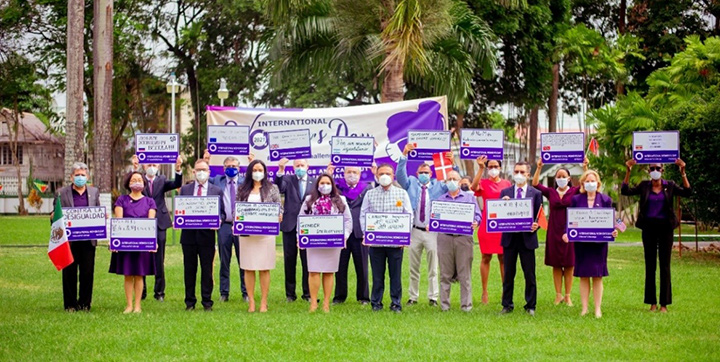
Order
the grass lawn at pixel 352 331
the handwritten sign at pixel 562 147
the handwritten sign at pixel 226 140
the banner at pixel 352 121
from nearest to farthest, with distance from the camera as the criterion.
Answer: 1. the grass lawn at pixel 352 331
2. the handwritten sign at pixel 562 147
3. the handwritten sign at pixel 226 140
4. the banner at pixel 352 121

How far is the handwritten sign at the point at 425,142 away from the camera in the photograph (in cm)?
1560

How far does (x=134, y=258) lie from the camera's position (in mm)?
14258

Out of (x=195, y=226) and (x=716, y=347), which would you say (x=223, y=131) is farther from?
(x=716, y=347)

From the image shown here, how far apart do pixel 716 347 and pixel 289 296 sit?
686cm

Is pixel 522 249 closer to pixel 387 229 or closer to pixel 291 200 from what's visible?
pixel 387 229

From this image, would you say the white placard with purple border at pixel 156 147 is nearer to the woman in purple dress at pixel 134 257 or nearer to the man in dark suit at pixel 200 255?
the man in dark suit at pixel 200 255

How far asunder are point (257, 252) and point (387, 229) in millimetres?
1842

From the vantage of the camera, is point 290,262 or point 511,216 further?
point 290,262

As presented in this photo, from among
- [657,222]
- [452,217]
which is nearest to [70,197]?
[452,217]

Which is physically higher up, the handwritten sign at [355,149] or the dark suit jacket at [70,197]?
the handwritten sign at [355,149]

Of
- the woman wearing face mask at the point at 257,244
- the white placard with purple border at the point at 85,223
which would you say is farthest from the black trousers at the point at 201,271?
the white placard with purple border at the point at 85,223

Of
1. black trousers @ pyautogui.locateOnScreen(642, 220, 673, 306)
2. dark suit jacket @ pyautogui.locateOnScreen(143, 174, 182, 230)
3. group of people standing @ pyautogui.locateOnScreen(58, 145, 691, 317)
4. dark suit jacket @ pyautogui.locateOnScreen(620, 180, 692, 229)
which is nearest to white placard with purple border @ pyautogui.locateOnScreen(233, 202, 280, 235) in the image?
group of people standing @ pyautogui.locateOnScreen(58, 145, 691, 317)

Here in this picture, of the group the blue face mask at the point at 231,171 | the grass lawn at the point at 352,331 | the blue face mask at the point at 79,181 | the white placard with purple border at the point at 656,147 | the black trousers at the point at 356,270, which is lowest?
the grass lawn at the point at 352,331

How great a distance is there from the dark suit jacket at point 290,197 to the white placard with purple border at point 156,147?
Answer: 163 cm
